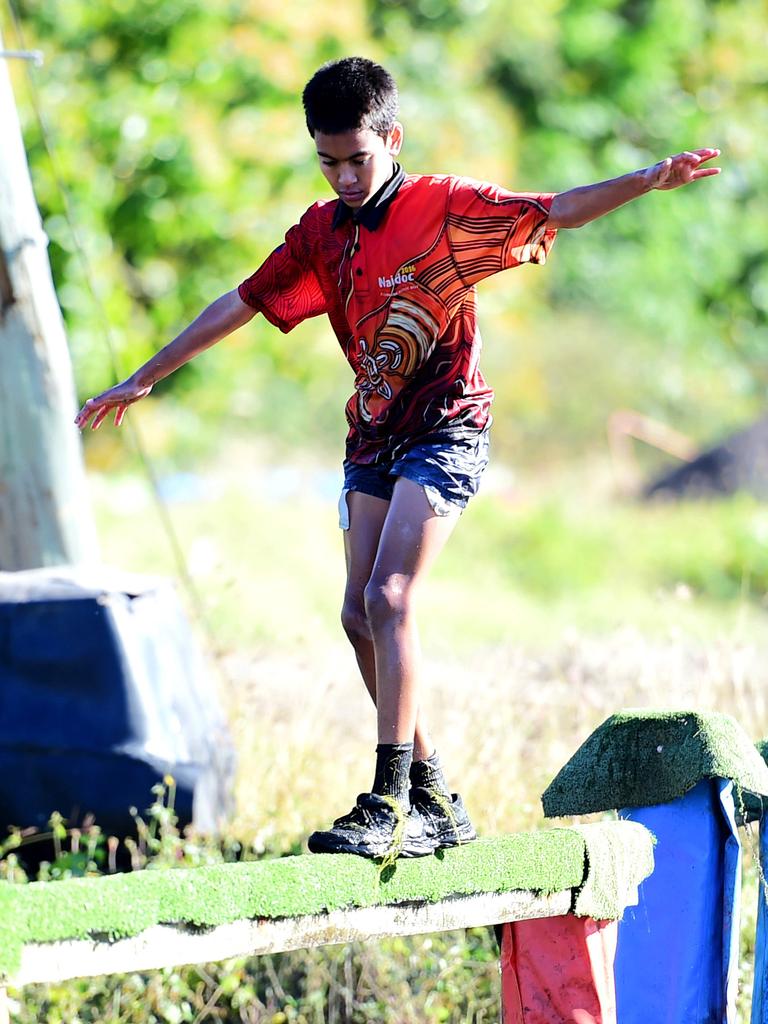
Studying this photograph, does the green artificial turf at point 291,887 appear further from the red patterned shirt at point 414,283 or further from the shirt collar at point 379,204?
the shirt collar at point 379,204

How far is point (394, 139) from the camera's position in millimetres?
3328

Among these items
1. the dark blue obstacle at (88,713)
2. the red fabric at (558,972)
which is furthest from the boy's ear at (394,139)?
the dark blue obstacle at (88,713)

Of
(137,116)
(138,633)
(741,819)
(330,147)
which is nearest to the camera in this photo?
(330,147)

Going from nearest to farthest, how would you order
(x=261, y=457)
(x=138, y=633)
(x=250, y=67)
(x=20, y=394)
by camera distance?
(x=138, y=633) → (x=20, y=394) → (x=250, y=67) → (x=261, y=457)

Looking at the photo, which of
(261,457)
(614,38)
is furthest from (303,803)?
(614,38)

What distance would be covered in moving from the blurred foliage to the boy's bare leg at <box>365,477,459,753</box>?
4351mm

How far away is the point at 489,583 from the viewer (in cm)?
1138

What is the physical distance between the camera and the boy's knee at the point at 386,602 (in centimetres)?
324

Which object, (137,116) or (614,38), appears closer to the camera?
(137,116)

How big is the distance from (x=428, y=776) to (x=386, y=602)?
46 cm

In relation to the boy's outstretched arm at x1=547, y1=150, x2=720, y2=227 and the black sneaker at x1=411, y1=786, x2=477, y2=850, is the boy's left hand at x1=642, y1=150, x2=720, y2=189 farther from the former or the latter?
the black sneaker at x1=411, y1=786, x2=477, y2=850

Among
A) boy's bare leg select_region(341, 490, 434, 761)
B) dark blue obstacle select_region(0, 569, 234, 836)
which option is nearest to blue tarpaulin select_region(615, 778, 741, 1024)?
boy's bare leg select_region(341, 490, 434, 761)

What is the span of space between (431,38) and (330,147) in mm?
17266

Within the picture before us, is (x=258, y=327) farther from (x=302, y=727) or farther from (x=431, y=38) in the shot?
(x=302, y=727)
